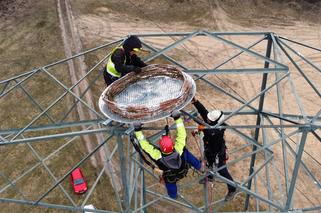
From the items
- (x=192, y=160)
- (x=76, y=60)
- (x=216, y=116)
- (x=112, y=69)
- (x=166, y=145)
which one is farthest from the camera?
(x=76, y=60)

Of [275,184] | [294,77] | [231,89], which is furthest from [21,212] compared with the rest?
[294,77]

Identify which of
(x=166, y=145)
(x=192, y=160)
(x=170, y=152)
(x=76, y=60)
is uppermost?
(x=166, y=145)

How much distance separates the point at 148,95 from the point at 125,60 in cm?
189

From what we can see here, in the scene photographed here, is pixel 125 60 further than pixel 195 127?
No

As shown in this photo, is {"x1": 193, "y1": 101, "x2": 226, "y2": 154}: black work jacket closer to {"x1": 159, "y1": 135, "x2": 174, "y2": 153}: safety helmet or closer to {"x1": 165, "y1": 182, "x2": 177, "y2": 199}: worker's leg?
{"x1": 165, "y1": 182, "x2": 177, "y2": 199}: worker's leg

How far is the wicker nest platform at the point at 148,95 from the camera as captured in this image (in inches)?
486

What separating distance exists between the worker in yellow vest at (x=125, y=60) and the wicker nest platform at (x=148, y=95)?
1.01 feet

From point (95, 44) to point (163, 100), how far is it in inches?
977

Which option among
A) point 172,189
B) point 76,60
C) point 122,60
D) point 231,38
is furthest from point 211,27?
point 172,189

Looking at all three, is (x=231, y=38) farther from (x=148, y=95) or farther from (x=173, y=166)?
(x=173, y=166)

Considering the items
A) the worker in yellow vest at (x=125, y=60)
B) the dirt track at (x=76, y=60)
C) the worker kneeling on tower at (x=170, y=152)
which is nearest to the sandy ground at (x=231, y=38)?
the dirt track at (x=76, y=60)

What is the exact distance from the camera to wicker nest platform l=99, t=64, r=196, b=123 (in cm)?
1235

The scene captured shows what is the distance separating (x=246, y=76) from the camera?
107ft

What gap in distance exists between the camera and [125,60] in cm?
1482
